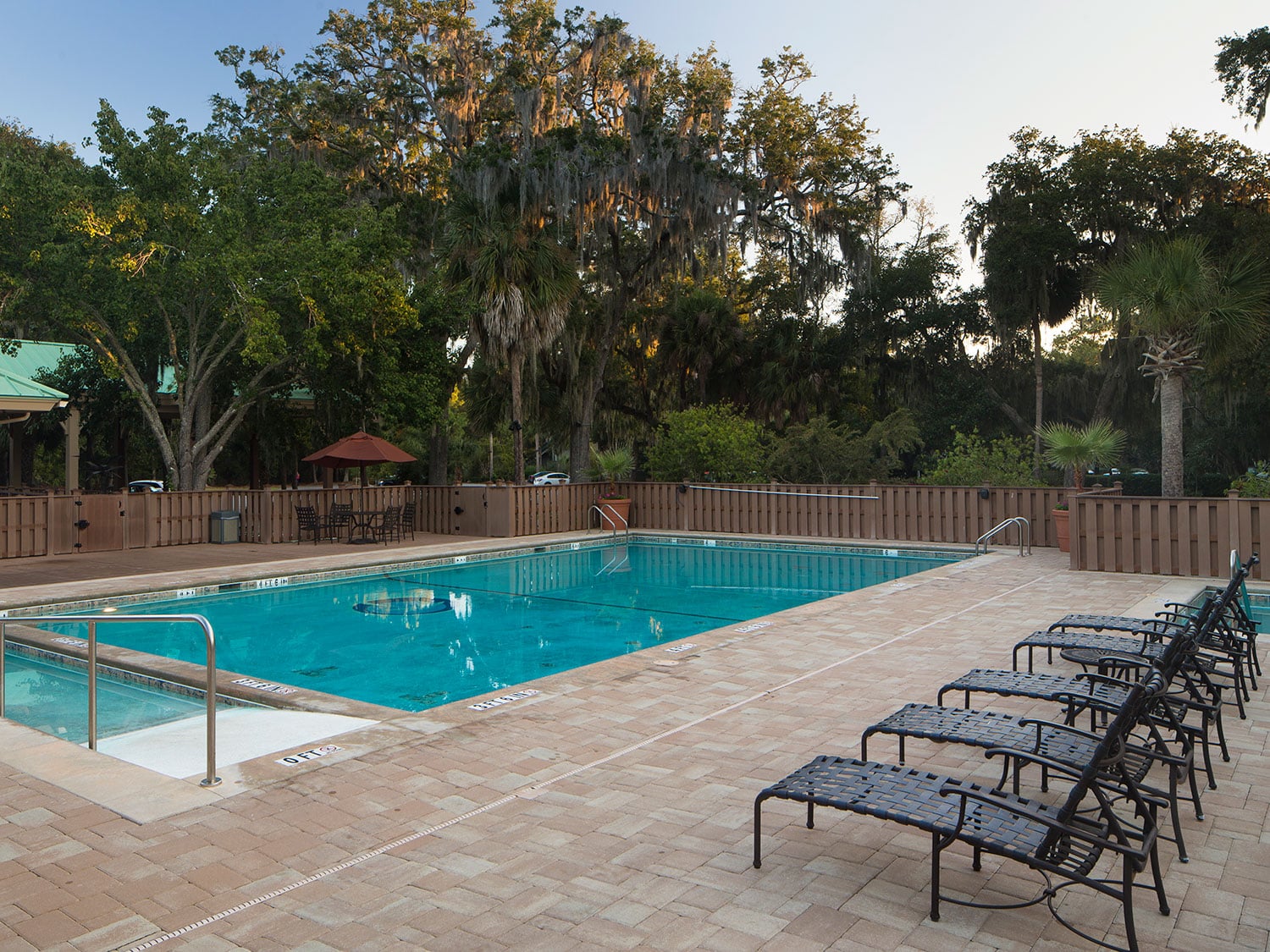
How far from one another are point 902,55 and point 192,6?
2015 cm

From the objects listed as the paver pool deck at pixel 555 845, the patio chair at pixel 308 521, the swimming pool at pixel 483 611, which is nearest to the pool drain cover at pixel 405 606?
the swimming pool at pixel 483 611

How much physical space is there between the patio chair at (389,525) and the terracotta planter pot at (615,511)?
4.41 metres

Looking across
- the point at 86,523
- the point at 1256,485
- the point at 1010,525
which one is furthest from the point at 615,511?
the point at 1256,485

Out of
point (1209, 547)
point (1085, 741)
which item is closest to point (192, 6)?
point (1209, 547)

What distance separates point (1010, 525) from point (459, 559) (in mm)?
9425

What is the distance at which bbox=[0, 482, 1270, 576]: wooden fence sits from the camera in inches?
468

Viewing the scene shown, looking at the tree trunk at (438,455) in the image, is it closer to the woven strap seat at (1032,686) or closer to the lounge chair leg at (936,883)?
the woven strap seat at (1032,686)

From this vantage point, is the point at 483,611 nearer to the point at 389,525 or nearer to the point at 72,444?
the point at 389,525

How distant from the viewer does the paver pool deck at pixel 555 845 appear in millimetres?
2988

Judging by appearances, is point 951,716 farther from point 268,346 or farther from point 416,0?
point 416,0

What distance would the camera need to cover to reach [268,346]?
54.9 ft

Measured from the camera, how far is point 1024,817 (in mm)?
3039

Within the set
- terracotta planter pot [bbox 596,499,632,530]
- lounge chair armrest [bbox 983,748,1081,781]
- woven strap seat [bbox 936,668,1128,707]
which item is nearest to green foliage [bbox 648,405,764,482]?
terracotta planter pot [bbox 596,499,632,530]

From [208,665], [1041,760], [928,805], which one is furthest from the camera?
[208,665]
